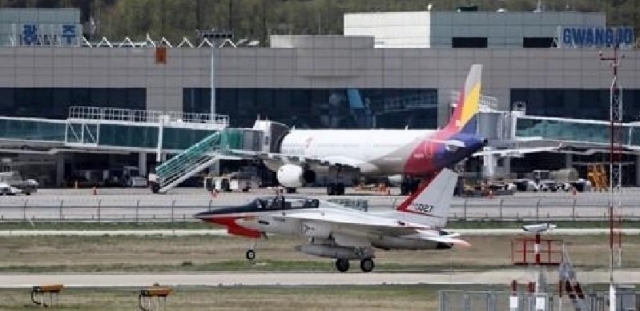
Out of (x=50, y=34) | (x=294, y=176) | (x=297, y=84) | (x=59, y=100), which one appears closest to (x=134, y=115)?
(x=59, y=100)

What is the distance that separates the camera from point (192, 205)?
389ft

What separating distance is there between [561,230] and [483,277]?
24910 millimetres

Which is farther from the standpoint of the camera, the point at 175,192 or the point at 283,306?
the point at 175,192

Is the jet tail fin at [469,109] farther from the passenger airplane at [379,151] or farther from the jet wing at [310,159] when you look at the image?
the jet wing at [310,159]

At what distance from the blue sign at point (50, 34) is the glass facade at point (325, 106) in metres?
8.72

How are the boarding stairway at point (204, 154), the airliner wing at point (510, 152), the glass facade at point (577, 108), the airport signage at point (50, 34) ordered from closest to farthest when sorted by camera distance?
the airliner wing at point (510, 152), the boarding stairway at point (204, 154), the airport signage at point (50, 34), the glass facade at point (577, 108)

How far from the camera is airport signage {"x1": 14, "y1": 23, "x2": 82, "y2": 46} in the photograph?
151 m

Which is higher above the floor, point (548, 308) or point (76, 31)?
point (76, 31)

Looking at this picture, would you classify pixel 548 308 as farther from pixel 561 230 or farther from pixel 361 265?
pixel 561 230

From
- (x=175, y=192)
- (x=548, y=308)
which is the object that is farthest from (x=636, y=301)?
(x=175, y=192)

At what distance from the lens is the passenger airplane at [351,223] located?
248 ft

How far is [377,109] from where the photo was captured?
155000 mm

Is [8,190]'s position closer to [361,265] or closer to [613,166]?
[361,265]

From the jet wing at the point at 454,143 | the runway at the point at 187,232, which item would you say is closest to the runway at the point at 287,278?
the runway at the point at 187,232
